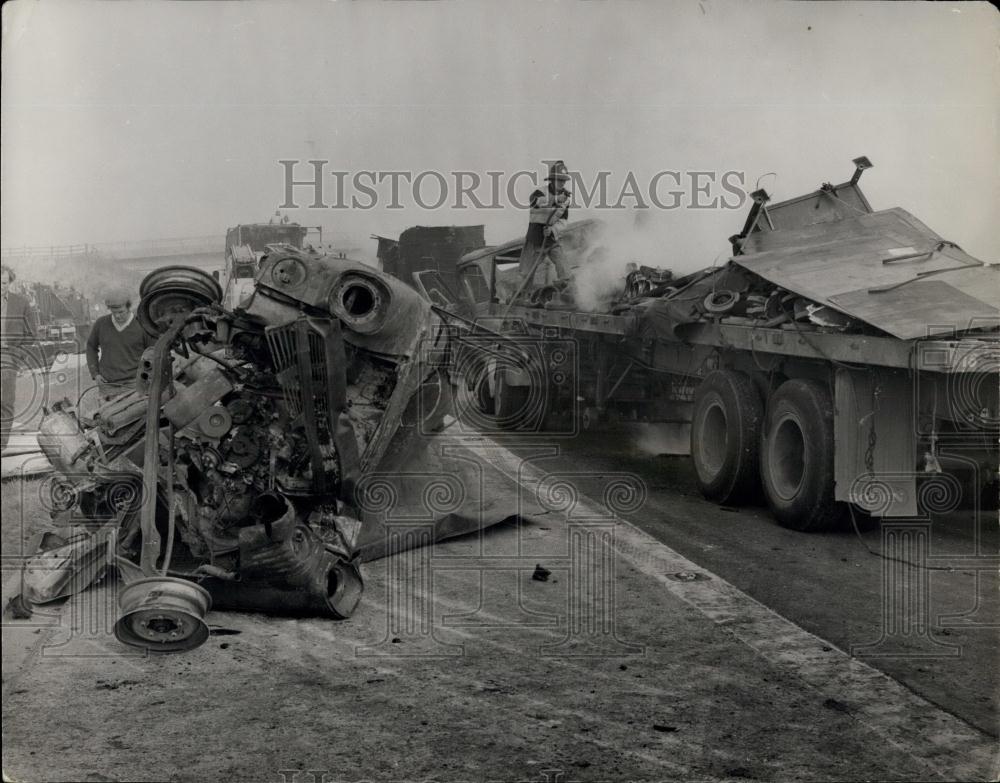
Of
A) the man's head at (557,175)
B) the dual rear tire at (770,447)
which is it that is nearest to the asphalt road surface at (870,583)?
the dual rear tire at (770,447)

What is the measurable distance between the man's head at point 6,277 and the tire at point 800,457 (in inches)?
204

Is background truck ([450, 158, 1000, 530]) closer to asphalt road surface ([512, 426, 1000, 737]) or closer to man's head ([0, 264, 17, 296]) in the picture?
asphalt road surface ([512, 426, 1000, 737])

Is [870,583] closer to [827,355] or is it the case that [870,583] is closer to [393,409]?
[827,355]

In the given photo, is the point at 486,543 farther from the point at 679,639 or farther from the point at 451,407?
the point at 679,639

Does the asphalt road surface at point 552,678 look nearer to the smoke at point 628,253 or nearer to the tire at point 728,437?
the tire at point 728,437

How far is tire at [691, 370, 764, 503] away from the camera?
318 inches

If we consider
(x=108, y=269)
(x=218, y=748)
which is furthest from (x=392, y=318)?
(x=108, y=269)

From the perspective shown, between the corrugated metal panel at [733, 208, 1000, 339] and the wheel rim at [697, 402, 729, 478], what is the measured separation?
1308mm

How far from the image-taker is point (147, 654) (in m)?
4.79

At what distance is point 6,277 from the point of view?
5969 mm

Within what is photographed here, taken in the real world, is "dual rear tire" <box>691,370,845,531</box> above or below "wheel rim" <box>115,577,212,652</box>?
above

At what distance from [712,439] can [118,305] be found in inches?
191

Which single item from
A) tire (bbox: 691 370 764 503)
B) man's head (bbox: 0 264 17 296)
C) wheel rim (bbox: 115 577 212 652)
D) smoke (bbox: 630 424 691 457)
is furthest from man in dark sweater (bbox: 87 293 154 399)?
smoke (bbox: 630 424 691 457)

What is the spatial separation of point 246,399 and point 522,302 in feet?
20.8
